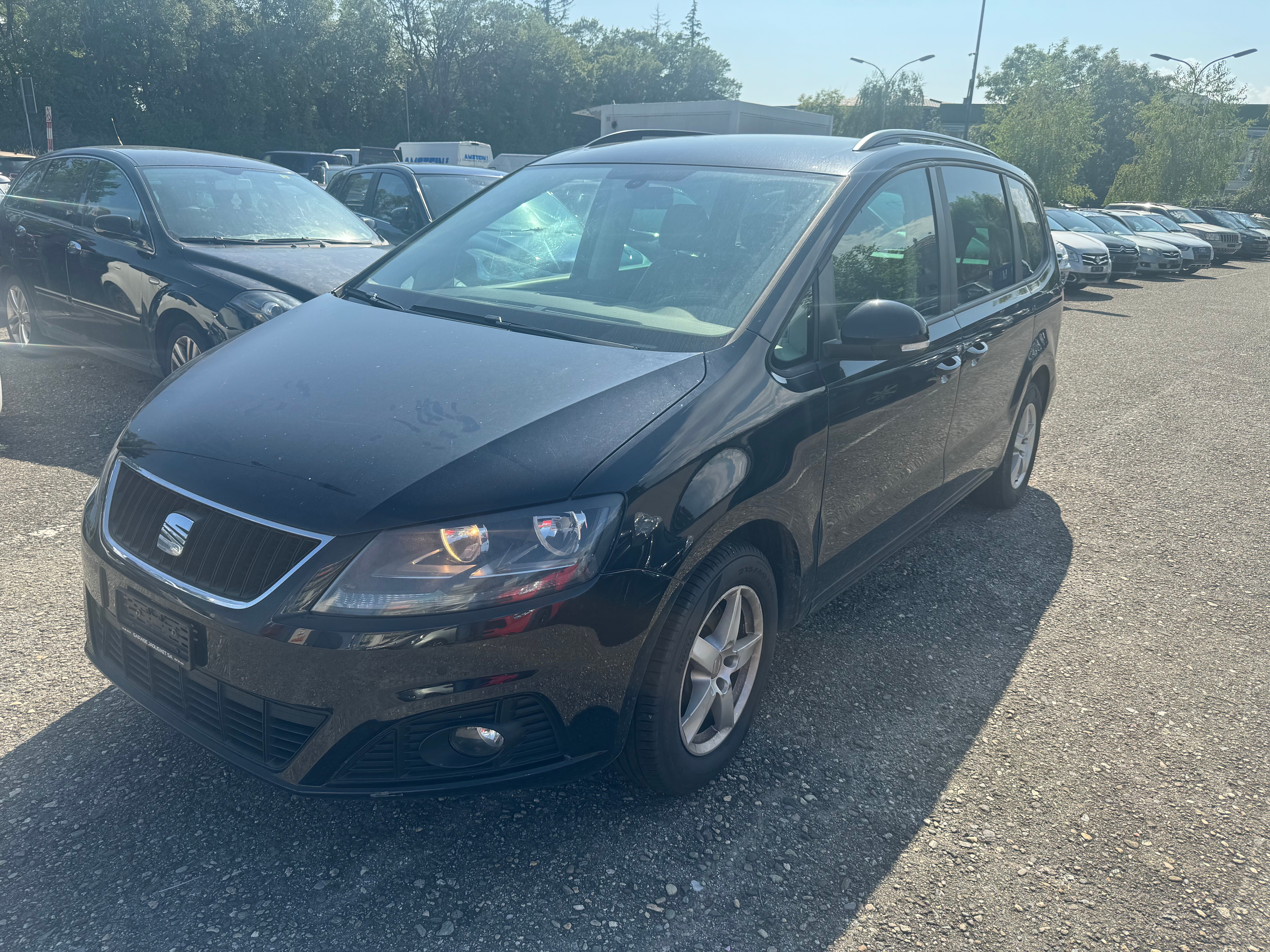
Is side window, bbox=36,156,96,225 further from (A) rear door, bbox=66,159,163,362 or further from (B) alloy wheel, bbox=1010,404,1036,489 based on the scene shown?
(B) alloy wheel, bbox=1010,404,1036,489

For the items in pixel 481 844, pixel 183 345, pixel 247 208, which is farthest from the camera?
pixel 247 208

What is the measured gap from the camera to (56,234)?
260 inches

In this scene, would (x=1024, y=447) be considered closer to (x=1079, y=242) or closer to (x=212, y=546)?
(x=212, y=546)

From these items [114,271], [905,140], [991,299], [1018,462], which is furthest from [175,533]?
[114,271]

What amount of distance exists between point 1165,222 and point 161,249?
88.0 feet

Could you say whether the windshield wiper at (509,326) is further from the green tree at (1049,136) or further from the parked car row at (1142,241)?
the green tree at (1049,136)

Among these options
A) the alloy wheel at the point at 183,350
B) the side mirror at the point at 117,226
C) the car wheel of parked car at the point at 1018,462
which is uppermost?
the side mirror at the point at 117,226

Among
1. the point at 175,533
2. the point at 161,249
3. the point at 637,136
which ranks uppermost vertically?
the point at 637,136

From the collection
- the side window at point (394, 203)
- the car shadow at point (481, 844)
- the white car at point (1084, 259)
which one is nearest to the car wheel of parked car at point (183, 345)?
the car shadow at point (481, 844)

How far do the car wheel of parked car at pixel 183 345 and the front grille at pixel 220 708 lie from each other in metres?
3.43

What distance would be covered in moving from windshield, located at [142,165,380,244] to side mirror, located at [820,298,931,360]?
15.3 feet

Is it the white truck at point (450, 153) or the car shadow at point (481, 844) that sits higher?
the white truck at point (450, 153)

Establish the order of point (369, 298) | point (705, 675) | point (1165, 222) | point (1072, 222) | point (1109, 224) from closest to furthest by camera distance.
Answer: point (705, 675)
point (369, 298)
point (1072, 222)
point (1109, 224)
point (1165, 222)

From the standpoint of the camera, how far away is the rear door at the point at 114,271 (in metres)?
5.91
